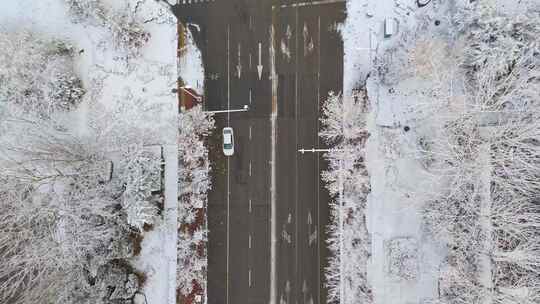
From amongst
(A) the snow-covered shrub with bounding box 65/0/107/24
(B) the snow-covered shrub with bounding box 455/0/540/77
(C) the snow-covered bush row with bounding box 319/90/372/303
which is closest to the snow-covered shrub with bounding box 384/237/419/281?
(C) the snow-covered bush row with bounding box 319/90/372/303

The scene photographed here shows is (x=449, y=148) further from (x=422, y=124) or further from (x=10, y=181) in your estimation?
(x=10, y=181)

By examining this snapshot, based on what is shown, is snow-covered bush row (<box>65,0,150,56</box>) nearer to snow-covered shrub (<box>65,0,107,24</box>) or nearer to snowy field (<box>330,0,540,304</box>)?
snow-covered shrub (<box>65,0,107,24</box>)

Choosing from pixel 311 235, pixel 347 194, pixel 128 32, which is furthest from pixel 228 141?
pixel 128 32

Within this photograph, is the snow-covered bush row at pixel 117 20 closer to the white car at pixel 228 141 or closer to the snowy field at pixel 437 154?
the white car at pixel 228 141

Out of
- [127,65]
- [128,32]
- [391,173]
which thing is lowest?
[391,173]

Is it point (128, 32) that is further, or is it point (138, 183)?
point (128, 32)

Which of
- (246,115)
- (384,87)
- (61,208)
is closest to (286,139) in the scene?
(246,115)

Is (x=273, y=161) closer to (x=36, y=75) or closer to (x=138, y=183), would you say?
(x=138, y=183)
